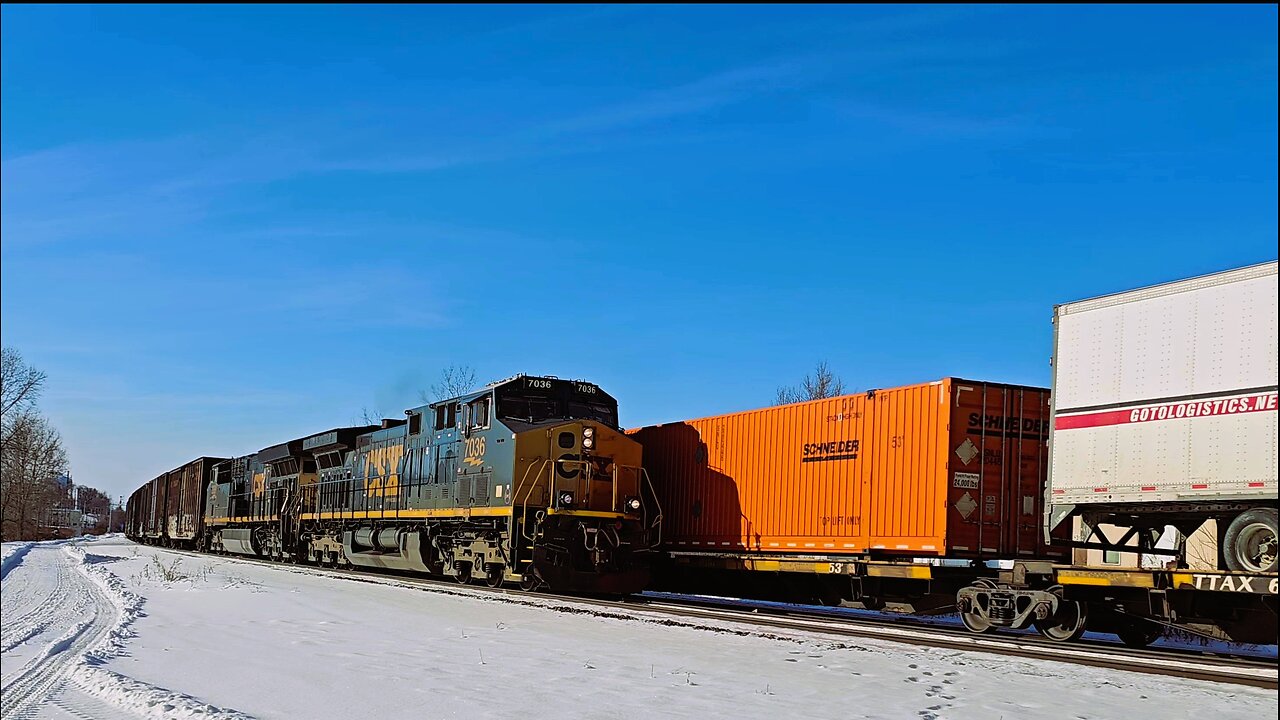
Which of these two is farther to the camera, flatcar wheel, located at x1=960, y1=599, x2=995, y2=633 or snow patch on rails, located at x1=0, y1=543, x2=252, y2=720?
flatcar wheel, located at x1=960, y1=599, x2=995, y2=633

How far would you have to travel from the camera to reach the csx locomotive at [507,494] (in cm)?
1791

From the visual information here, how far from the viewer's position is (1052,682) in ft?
28.5

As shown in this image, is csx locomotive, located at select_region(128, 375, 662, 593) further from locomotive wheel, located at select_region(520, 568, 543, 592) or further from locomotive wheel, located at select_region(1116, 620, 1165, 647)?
locomotive wheel, located at select_region(1116, 620, 1165, 647)

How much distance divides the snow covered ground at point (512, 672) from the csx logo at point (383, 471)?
8712mm

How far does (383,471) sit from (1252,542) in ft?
62.3

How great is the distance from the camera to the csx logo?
23891 millimetres

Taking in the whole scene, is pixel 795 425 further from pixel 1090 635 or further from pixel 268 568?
pixel 268 568

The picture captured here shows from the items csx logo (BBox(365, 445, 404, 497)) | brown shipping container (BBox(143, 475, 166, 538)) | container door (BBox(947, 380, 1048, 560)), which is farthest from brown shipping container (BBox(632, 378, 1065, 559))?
brown shipping container (BBox(143, 475, 166, 538))

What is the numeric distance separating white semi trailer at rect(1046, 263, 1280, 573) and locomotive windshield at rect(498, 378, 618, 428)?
9888 mm

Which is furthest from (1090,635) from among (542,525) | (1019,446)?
(542,525)

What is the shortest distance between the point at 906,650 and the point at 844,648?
24.9 inches

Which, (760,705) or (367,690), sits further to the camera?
(367,690)

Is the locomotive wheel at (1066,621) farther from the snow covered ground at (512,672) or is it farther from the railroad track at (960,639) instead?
the snow covered ground at (512,672)

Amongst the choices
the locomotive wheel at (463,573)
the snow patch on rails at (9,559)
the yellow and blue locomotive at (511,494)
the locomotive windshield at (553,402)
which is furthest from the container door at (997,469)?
the snow patch on rails at (9,559)
